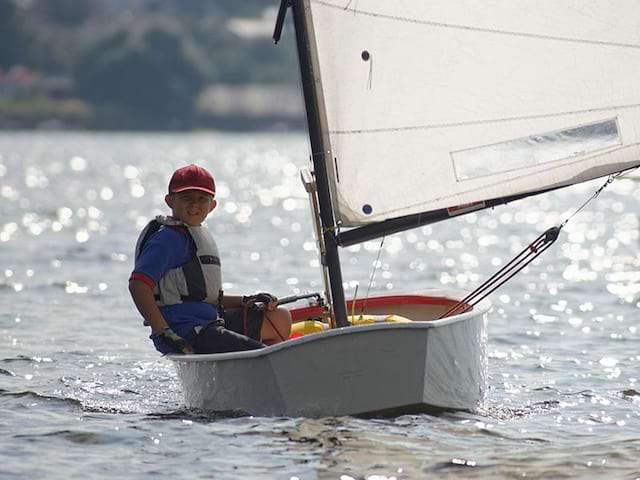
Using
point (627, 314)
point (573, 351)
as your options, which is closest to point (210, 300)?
point (573, 351)

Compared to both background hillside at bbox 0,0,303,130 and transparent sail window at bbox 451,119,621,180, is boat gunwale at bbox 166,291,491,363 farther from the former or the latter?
background hillside at bbox 0,0,303,130

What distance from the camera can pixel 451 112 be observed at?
31.3ft

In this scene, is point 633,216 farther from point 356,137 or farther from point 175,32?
point 175,32

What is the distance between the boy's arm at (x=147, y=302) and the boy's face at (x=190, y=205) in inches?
21.3

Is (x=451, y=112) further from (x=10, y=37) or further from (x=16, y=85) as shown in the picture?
(x=10, y=37)

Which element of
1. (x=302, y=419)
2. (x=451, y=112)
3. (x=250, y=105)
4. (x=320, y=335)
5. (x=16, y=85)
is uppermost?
(x=16, y=85)

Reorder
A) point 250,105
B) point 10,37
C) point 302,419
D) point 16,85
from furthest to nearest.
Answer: point 10,37 < point 250,105 < point 16,85 < point 302,419

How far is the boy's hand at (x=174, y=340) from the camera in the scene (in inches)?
357

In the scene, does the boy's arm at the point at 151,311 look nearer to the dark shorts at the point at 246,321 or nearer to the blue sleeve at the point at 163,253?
the blue sleeve at the point at 163,253

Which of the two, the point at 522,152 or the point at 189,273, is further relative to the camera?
the point at 522,152

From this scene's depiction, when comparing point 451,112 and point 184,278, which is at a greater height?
point 451,112

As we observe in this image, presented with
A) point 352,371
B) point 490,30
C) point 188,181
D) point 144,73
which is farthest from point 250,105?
point 352,371

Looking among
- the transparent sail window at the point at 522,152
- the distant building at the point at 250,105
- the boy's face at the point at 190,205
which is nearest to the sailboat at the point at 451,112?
the transparent sail window at the point at 522,152

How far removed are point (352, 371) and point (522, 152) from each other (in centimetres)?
179
